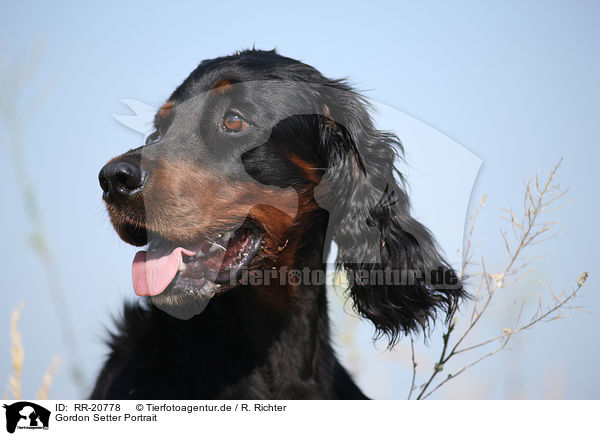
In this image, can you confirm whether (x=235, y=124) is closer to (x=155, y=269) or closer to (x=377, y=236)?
(x=155, y=269)

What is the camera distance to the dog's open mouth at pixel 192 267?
233cm

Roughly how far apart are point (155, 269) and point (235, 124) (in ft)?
2.10

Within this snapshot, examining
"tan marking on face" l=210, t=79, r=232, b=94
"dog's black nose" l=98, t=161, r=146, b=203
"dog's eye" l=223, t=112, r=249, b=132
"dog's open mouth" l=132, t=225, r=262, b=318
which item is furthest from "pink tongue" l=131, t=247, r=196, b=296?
"tan marking on face" l=210, t=79, r=232, b=94

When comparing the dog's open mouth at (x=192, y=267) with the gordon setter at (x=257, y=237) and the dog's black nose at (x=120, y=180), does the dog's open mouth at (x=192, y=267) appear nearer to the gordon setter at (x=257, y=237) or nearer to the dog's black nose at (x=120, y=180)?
the gordon setter at (x=257, y=237)

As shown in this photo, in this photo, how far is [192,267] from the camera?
242 cm

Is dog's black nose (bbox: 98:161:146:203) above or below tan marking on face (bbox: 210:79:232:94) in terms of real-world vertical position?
below

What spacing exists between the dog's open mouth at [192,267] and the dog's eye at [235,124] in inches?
15.2
